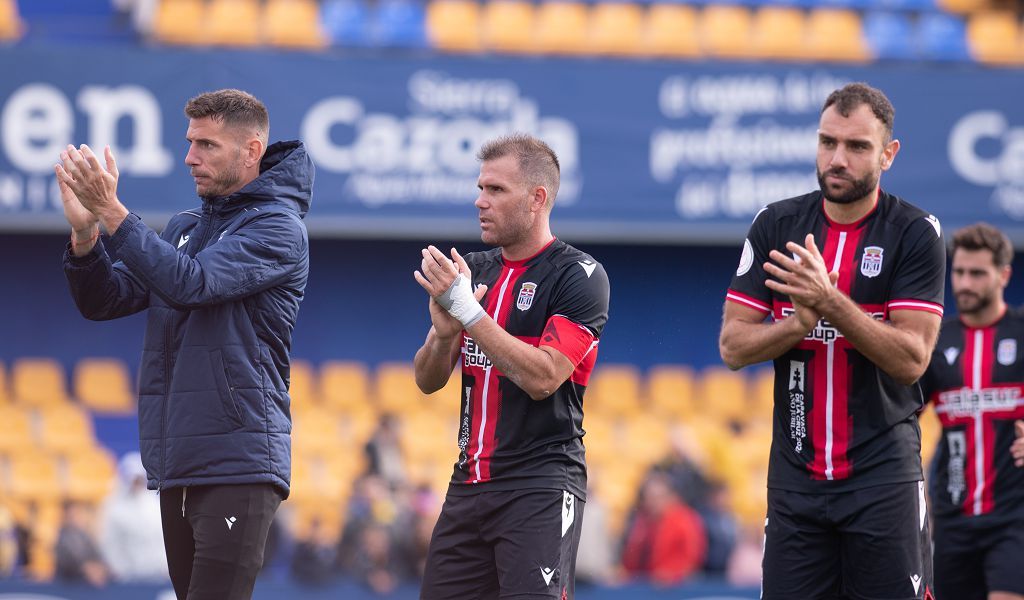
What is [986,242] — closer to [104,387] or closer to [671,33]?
[671,33]

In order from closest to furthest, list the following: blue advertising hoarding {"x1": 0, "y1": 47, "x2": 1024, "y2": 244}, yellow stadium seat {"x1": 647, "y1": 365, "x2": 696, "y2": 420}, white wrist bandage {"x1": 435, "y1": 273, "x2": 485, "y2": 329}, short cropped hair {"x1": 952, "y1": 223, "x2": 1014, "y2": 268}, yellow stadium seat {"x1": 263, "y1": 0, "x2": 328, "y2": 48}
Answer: white wrist bandage {"x1": 435, "y1": 273, "x2": 485, "y2": 329}, short cropped hair {"x1": 952, "y1": 223, "x2": 1014, "y2": 268}, blue advertising hoarding {"x1": 0, "y1": 47, "x2": 1024, "y2": 244}, yellow stadium seat {"x1": 263, "y1": 0, "x2": 328, "y2": 48}, yellow stadium seat {"x1": 647, "y1": 365, "x2": 696, "y2": 420}

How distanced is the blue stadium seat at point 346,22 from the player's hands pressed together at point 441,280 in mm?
9363

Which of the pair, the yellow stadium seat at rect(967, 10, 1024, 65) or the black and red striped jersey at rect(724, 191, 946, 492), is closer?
the black and red striped jersey at rect(724, 191, 946, 492)

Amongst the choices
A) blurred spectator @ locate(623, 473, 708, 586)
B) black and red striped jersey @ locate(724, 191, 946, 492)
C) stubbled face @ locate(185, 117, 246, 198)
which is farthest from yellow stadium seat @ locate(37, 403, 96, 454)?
black and red striped jersey @ locate(724, 191, 946, 492)

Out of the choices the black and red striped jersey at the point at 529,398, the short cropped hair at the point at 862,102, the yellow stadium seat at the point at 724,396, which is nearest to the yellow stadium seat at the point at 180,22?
the yellow stadium seat at the point at 724,396

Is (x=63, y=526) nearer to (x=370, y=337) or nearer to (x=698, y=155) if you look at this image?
(x=370, y=337)

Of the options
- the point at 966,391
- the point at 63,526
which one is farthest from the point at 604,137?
the point at 966,391

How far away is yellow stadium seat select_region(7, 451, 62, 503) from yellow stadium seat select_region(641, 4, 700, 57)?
22.7 ft

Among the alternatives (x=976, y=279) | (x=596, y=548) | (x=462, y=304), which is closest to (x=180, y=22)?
(x=596, y=548)

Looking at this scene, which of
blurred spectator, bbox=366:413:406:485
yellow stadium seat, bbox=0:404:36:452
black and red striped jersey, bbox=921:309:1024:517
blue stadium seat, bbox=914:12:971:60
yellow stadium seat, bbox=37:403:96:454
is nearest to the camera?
black and red striped jersey, bbox=921:309:1024:517

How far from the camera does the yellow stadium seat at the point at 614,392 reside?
13836 millimetres

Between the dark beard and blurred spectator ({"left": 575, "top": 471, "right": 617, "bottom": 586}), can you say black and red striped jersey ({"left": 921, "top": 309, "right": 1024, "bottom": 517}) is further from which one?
blurred spectator ({"left": 575, "top": 471, "right": 617, "bottom": 586})

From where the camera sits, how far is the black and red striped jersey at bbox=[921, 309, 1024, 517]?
618cm

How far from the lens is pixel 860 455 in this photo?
459cm
